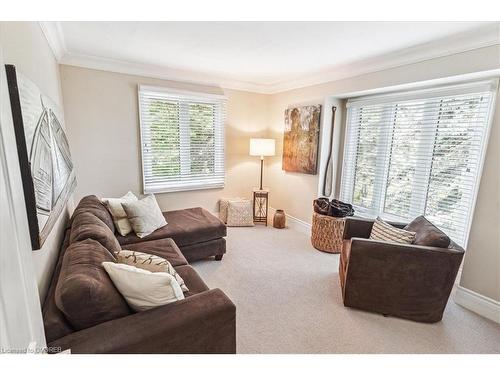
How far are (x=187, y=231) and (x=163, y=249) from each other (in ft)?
1.62

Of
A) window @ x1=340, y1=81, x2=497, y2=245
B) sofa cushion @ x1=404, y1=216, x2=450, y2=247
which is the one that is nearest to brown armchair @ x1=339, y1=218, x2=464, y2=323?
sofa cushion @ x1=404, y1=216, x2=450, y2=247

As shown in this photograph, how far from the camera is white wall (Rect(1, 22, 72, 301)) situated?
124cm

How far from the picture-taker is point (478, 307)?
2.14 meters

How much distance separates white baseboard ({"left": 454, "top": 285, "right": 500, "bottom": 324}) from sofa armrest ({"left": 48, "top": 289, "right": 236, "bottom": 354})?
7.12 ft

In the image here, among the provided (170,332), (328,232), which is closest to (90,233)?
(170,332)

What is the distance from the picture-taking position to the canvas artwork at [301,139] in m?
3.62

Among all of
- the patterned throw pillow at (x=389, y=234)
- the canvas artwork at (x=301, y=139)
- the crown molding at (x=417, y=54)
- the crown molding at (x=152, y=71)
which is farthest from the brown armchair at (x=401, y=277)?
the crown molding at (x=152, y=71)

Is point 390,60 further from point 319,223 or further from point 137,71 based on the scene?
point 137,71

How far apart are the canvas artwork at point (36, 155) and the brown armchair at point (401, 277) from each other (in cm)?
210

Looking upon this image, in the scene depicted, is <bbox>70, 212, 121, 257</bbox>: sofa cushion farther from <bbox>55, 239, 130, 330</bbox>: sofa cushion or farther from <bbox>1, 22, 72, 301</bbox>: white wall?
<bbox>55, 239, 130, 330</bbox>: sofa cushion

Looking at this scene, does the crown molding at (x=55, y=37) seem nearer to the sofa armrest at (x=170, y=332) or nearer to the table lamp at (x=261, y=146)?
the sofa armrest at (x=170, y=332)

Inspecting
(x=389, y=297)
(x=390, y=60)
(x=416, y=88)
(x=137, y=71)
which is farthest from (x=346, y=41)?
(x=137, y=71)

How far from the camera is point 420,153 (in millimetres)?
2820

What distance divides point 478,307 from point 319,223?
1625 millimetres
